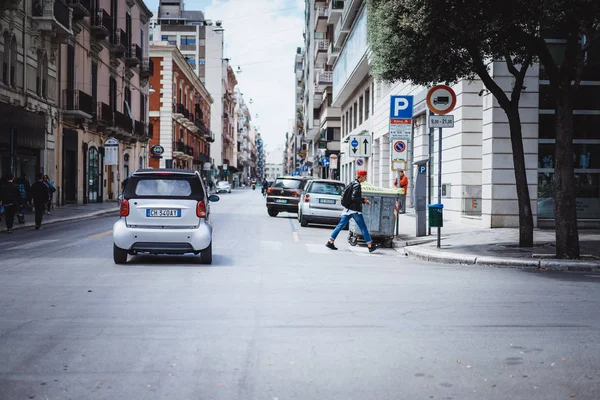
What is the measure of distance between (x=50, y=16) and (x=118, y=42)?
11843 millimetres

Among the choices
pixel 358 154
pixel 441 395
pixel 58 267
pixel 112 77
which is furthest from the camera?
pixel 112 77

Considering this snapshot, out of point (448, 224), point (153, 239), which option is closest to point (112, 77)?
point (448, 224)

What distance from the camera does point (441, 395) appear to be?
4.55m

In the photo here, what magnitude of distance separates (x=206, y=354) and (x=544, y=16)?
942 centimetres

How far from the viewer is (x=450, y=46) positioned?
14031mm

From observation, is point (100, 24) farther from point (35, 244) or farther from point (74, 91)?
point (35, 244)

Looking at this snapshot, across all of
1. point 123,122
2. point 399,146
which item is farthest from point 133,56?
point 399,146

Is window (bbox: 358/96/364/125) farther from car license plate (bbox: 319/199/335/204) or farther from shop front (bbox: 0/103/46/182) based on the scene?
car license plate (bbox: 319/199/335/204)

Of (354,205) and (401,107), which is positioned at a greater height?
(401,107)

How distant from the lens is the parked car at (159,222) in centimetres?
1153

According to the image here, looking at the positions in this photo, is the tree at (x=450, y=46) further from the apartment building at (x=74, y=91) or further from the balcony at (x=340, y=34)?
the balcony at (x=340, y=34)

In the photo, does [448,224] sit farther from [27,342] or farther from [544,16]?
[27,342]

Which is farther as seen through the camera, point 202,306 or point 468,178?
point 468,178

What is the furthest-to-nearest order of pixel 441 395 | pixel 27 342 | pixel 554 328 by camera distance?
pixel 554 328
pixel 27 342
pixel 441 395
